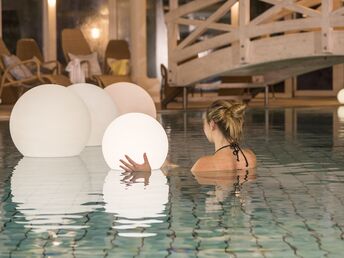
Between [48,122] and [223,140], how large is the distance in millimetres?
1791

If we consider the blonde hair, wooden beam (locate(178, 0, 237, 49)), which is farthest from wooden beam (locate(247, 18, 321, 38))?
the blonde hair

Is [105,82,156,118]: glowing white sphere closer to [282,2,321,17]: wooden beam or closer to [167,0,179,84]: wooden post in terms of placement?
[282,2,321,17]: wooden beam

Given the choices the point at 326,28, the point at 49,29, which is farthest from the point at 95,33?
the point at 326,28

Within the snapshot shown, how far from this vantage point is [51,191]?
5699 mm

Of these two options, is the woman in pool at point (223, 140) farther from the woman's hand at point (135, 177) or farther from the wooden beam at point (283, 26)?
the wooden beam at point (283, 26)

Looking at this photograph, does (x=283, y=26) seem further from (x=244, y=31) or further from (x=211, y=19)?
(x=211, y=19)

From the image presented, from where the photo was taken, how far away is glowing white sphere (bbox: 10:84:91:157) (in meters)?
7.62

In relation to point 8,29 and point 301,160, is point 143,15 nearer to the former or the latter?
point 8,29

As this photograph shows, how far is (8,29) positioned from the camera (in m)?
21.2

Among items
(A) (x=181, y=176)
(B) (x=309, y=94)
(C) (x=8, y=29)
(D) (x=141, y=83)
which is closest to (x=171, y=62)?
(D) (x=141, y=83)

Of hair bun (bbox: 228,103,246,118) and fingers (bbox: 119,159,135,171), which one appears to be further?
fingers (bbox: 119,159,135,171)

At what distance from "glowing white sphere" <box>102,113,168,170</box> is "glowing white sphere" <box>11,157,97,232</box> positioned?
0.87ft

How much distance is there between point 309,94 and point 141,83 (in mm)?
8102

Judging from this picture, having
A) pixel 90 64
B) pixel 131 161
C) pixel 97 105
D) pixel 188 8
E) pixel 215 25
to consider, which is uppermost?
pixel 188 8
